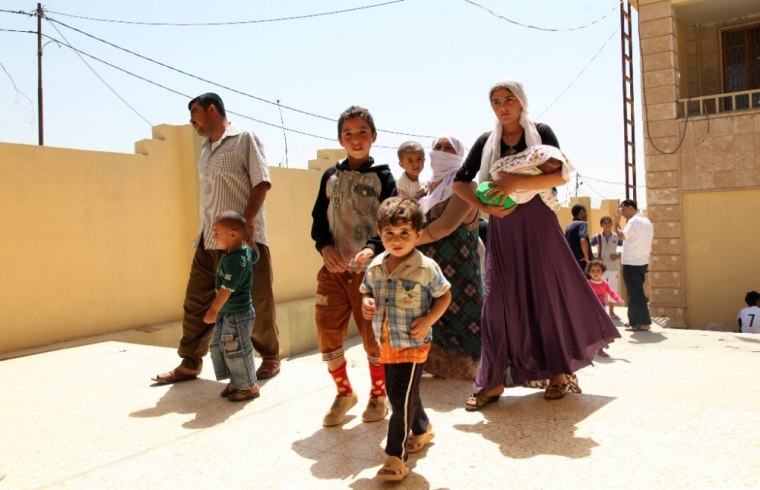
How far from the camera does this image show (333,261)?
3275mm

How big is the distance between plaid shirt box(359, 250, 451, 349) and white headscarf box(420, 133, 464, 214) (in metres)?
1.53

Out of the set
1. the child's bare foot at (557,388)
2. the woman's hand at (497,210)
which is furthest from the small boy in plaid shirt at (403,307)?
the child's bare foot at (557,388)

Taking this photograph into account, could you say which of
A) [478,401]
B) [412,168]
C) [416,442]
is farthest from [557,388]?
[412,168]

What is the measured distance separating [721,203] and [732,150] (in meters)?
1.01

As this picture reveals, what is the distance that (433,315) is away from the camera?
2.58 m

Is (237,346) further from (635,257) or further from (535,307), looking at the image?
(635,257)

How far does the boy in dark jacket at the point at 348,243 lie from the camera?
10.6 ft

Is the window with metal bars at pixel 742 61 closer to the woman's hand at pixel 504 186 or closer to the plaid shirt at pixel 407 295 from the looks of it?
the woman's hand at pixel 504 186

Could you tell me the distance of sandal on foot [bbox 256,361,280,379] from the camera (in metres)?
4.27

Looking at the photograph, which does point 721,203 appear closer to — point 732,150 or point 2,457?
point 732,150

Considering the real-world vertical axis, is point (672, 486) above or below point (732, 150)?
below

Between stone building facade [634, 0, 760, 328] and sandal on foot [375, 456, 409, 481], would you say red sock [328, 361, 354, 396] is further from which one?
stone building facade [634, 0, 760, 328]

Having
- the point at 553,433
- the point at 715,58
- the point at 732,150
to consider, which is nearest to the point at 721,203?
the point at 732,150

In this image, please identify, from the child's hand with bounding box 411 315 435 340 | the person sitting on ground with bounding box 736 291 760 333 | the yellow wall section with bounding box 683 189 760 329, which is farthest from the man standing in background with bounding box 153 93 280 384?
the yellow wall section with bounding box 683 189 760 329
